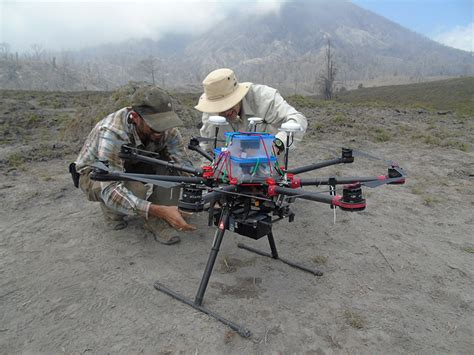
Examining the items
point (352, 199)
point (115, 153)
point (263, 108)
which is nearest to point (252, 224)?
point (352, 199)

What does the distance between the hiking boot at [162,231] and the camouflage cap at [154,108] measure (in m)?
1.21

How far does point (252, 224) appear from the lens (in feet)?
9.05

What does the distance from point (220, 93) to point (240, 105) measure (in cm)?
57

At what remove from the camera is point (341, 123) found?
11.8 meters

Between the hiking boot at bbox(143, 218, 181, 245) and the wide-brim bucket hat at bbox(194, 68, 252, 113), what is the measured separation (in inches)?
55.7

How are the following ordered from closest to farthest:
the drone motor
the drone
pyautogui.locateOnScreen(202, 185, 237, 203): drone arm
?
the drone motor, pyautogui.locateOnScreen(202, 185, 237, 203): drone arm, the drone

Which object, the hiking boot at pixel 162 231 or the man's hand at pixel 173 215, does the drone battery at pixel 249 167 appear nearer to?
the man's hand at pixel 173 215

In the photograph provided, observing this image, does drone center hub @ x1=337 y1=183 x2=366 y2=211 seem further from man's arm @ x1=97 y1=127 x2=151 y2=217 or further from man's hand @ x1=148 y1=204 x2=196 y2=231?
man's arm @ x1=97 y1=127 x2=151 y2=217

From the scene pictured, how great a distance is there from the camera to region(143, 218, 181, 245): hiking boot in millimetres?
4162

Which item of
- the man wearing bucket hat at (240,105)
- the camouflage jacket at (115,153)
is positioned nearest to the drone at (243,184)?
the camouflage jacket at (115,153)

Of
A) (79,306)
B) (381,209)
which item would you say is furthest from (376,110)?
(79,306)

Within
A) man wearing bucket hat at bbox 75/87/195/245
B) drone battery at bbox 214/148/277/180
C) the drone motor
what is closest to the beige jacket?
man wearing bucket hat at bbox 75/87/195/245

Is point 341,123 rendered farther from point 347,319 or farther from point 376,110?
point 347,319

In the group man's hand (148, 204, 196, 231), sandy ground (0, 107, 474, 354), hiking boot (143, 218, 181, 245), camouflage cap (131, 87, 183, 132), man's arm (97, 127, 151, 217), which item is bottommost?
sandy ground (0, 107, 474, 354)
